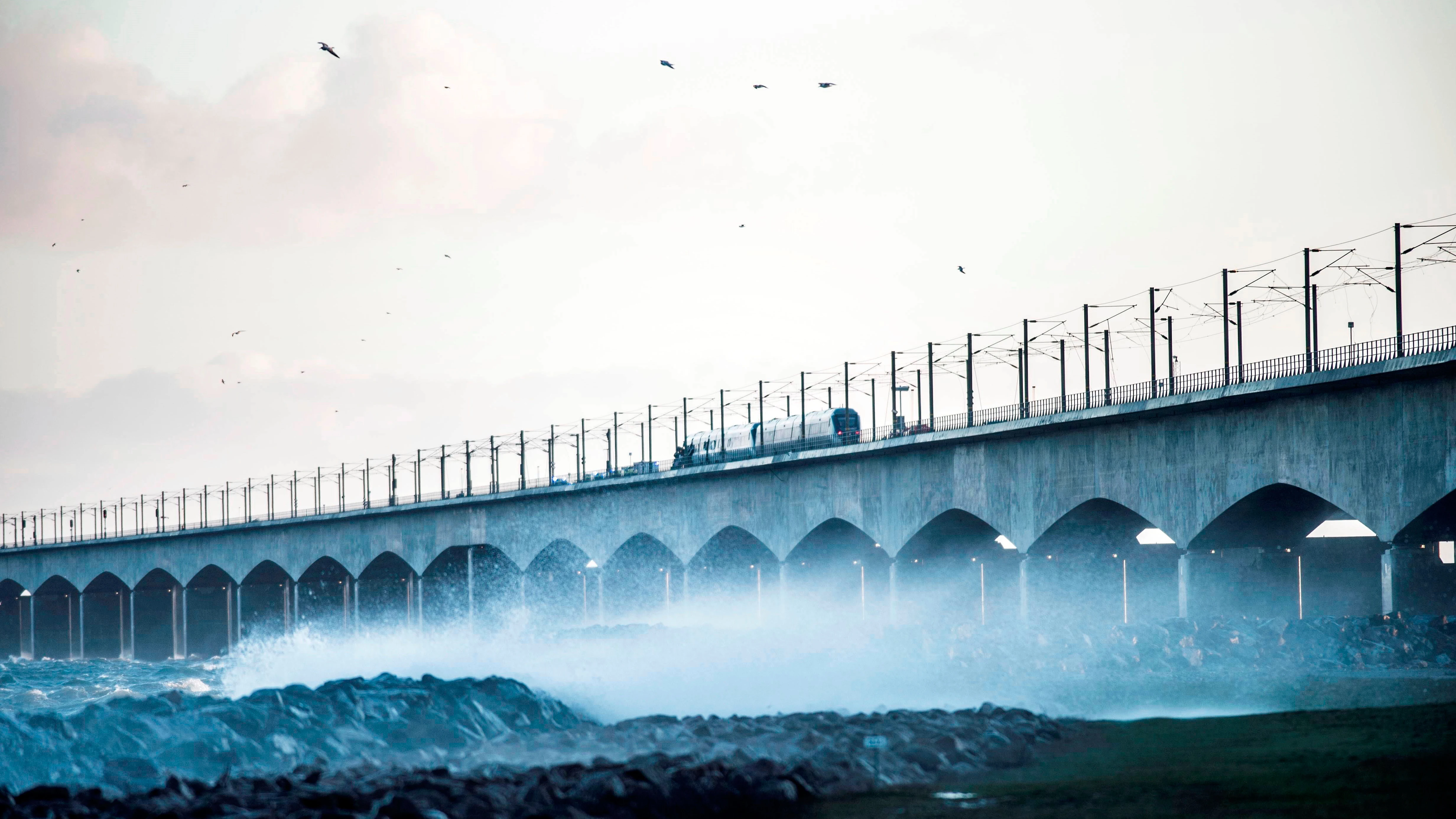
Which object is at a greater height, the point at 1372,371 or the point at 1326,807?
the point at 1372,371

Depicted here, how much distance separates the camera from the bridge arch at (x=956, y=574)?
207ft

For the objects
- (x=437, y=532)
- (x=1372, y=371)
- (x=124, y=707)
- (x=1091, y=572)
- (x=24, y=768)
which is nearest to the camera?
(x=24, y=768)

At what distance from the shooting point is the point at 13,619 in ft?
485

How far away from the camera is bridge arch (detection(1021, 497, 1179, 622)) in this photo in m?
56.2

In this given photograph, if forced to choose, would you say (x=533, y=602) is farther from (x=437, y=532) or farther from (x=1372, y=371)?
(x=1372, y=371)

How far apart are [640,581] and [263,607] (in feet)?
148

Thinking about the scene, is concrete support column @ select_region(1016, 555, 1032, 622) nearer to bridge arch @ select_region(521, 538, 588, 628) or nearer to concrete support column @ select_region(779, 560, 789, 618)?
concrete support column @ select_region(779, 560, 789, 618)

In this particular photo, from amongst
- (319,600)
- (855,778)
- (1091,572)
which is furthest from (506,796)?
(319,600)

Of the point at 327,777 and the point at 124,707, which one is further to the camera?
the point at 124,707

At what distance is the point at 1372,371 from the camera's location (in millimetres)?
42438

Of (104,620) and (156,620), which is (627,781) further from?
(104,620)

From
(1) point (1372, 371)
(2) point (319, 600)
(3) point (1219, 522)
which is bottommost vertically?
(2) point (319, 600)

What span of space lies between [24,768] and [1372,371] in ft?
121

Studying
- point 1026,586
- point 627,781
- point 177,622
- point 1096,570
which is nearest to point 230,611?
point 177,622
